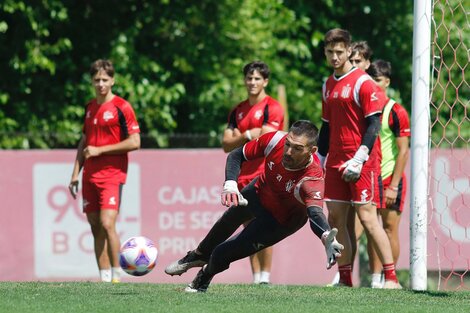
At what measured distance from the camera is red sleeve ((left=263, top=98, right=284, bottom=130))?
10914 millimetres

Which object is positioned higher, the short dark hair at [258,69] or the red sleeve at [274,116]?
the short dark hair at [258,69]

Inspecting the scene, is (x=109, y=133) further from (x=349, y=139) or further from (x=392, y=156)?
(x=392, y=156)

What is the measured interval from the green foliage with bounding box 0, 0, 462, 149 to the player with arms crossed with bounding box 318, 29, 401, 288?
635 centimetres

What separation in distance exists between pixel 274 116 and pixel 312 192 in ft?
9.70

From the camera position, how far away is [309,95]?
18.4m

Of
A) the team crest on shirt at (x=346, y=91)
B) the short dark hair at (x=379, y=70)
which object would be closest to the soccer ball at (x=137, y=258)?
the team crest on shirt at (x=346, y=91)

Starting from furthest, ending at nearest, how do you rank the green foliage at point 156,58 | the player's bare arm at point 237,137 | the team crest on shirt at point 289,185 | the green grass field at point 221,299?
the green foliage at point 156,58, the player's bare arm at point 237,137, the team crest on shirt at point 289,185, the green grass field at point 221,299

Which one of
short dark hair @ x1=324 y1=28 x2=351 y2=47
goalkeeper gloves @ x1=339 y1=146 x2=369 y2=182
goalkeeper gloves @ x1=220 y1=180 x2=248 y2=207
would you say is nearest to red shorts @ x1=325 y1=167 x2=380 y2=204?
goalkeeper gloves @ x1=339 y1=146 x2=369 y2=182

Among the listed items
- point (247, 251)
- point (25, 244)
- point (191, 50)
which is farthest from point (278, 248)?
point (247, 251)

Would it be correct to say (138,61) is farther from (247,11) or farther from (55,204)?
(55,204)

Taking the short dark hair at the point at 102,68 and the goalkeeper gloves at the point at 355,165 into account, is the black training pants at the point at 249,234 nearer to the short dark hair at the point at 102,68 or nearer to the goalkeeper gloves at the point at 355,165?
the goalkeeper gloves at the point at 355,165

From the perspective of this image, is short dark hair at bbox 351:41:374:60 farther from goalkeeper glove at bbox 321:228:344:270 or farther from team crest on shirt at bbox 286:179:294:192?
goalkeeper glove at bbox 321:228:344:270

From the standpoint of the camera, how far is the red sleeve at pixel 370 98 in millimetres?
9461

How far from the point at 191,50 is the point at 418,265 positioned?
8558 mm
